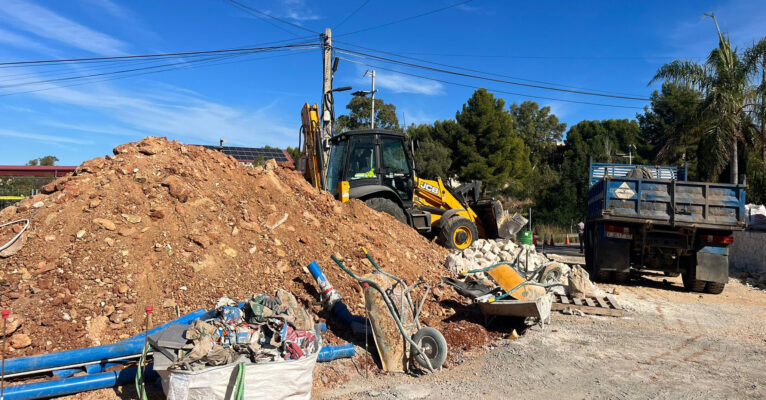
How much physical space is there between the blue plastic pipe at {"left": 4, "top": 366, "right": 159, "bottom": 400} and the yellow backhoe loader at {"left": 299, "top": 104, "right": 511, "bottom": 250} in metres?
5.96

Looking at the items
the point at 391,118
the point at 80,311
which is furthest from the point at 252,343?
the point at 391,118

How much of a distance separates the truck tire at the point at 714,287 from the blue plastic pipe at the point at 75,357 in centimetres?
972

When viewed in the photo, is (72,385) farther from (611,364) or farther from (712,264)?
(712,264)

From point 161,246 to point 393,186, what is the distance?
19.7 feet

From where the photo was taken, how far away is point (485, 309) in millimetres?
6270

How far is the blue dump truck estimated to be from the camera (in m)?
9.13

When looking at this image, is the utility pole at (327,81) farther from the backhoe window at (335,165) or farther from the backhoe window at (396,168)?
the backhoe window at (396,168)

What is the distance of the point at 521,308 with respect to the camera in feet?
19.1

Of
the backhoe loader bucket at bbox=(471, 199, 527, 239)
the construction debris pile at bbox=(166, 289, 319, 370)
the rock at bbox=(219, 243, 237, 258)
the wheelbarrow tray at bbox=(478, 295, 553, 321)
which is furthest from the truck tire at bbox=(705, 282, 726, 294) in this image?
the rock at bbox=(219, 243, 237, 258)

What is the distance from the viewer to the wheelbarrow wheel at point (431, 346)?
4.82 m

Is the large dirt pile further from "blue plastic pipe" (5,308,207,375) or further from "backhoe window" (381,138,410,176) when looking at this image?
"backhoe window" (381,138,410,176)

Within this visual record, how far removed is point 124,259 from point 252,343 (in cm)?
230

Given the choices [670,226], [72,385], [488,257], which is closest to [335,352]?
[72,385]

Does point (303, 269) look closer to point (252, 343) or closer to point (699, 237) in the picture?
point (252, 343)
